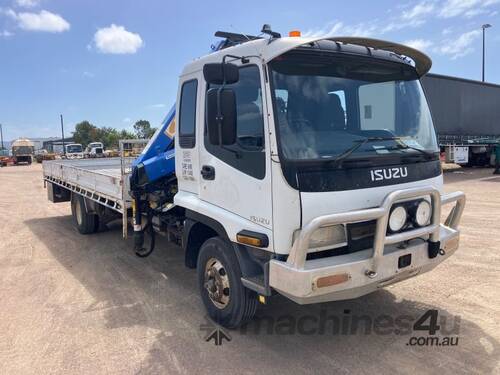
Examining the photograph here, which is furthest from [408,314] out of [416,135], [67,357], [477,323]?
[67,357]

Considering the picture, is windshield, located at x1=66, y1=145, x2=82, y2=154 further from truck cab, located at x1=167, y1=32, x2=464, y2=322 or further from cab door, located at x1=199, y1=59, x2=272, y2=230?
truck cab, located at x1=167, y1=32, x2=464, y2=322

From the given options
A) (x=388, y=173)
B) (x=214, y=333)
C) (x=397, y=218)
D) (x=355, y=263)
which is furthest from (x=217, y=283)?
(x=388, y=173)

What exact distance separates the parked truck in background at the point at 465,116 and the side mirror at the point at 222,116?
15391mm

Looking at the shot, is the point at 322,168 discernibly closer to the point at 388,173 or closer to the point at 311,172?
the point at 311,172

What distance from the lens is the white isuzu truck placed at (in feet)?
9.48

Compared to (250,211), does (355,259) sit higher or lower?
lower

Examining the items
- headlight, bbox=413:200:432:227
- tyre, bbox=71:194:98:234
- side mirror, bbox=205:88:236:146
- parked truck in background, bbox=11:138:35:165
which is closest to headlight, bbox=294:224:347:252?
headlight, bbox=413:200:432:227

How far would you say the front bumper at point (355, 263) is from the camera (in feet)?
9.04

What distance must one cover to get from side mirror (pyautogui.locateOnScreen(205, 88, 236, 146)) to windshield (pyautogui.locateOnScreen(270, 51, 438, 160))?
1.11ft

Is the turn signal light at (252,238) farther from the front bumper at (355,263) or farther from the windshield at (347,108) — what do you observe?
the windshield at (347,108)

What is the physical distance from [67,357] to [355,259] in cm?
252

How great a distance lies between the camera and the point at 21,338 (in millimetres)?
3771

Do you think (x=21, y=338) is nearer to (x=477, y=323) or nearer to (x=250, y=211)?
(x=250, y=211)

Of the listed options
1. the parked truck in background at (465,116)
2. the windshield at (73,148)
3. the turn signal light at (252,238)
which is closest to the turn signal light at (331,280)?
the turn signal light at (252,238)
